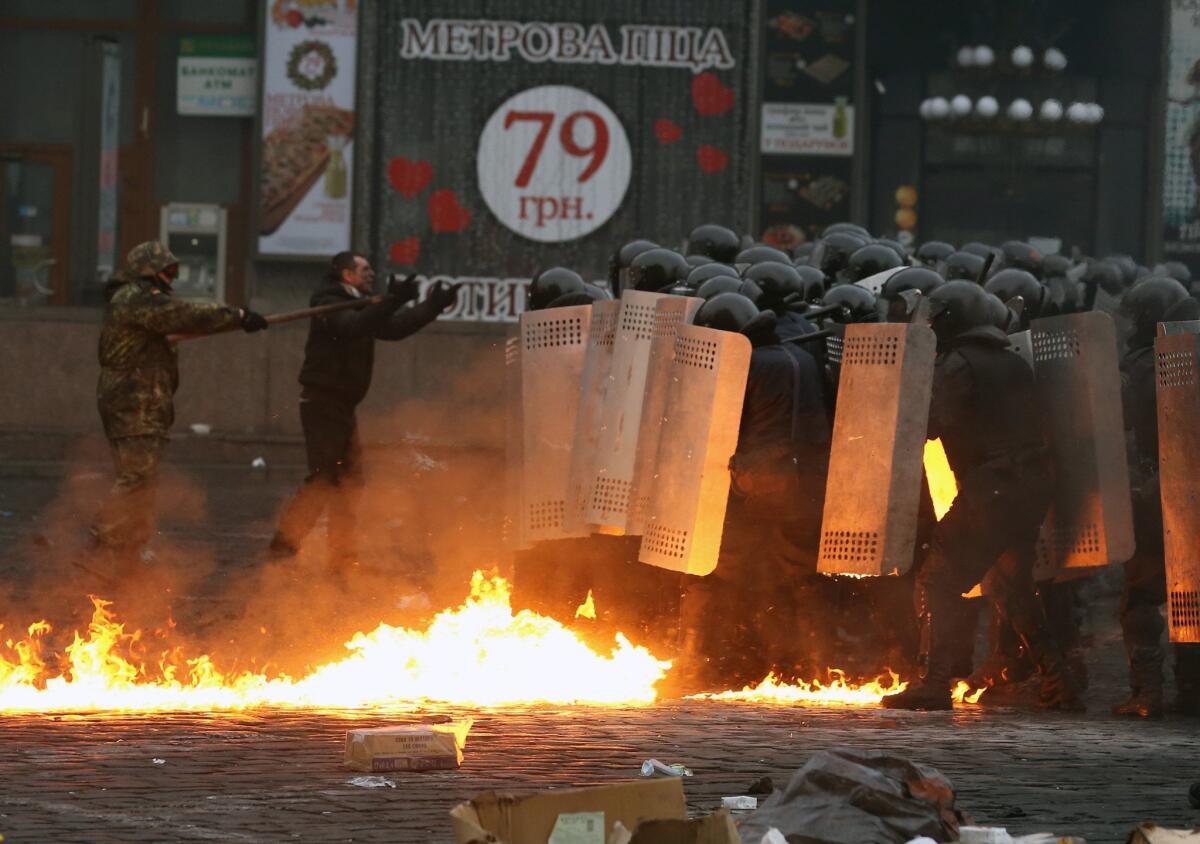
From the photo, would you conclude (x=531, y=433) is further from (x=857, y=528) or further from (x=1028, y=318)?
(x=1028, y=318)

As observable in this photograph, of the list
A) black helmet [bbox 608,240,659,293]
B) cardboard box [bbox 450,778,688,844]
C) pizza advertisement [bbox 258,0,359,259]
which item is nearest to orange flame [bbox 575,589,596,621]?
black helmet [bbox 608,240,659,293]

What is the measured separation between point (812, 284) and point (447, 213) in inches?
500

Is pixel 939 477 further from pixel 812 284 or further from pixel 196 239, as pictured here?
pixel 196 239

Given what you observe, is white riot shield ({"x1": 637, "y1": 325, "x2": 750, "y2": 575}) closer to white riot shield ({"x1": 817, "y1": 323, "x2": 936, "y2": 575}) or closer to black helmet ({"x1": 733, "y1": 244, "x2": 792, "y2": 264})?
white riot shield ({"x1": 817, "y1": 323, "x2": 936, "y2": 575})

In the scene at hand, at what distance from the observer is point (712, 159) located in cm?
2369

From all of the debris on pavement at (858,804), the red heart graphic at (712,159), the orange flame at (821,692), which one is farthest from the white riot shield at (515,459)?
the red heart graphic at (712,159)

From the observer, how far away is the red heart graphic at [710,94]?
2358 cm

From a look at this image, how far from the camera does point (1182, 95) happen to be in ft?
79.5

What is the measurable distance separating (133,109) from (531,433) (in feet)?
50.1

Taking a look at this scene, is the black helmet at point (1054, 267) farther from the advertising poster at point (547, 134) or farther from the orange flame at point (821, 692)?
the advertising poster at point (547, 134)

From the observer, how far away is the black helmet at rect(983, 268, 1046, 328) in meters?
11.0

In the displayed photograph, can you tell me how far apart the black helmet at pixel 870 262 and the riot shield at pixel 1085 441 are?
6.95ft

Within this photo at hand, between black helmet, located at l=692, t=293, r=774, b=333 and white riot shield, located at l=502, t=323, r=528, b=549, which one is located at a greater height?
black helmet, located at l=692, t=293, r=774, b=333

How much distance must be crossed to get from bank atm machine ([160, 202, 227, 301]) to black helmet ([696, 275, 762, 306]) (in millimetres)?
14998
